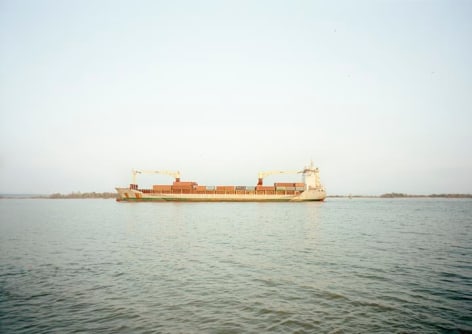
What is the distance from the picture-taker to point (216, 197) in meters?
80.9

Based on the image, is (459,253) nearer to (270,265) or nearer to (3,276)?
(270,265)

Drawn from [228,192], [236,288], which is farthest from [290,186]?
[236,288]

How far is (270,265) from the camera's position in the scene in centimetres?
1230

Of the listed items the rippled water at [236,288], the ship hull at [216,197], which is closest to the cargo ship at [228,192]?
the ship hull at [216,197]

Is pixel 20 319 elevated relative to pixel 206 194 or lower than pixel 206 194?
lower

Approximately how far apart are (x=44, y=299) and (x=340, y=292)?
8.58 m

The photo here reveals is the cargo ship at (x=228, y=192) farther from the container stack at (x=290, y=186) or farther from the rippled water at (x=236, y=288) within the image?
the rippled water at (x=236, y=288)

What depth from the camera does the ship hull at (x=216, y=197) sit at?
259 ft

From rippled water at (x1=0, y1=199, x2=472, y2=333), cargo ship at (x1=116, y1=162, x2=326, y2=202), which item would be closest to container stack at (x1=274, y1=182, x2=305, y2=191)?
cargo ship at (x1=116, y1=162, x2=326, y2=202)

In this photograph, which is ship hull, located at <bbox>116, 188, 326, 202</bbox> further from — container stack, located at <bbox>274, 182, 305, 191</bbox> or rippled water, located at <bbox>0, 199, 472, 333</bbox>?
rippled water, located at <bbox>0, 199, 472, 333</bbox>

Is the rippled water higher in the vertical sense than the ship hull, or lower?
lower

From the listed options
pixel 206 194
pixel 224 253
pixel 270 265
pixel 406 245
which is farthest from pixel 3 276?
pixel 206 194

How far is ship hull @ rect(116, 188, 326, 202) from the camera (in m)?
78.8

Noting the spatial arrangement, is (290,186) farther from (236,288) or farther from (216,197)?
(236,288)
